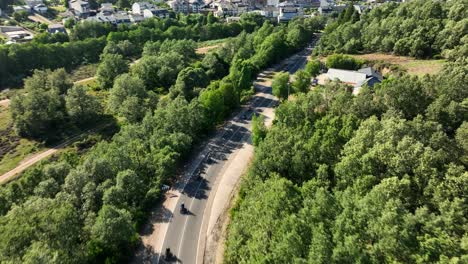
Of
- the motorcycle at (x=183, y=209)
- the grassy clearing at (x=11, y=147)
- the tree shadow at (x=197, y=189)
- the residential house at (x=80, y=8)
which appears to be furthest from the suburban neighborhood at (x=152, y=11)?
the motorcycle at (x=183, y=209)

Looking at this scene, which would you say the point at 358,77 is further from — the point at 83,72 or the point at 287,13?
the point at 287,13

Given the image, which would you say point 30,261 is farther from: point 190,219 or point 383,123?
point 383,123

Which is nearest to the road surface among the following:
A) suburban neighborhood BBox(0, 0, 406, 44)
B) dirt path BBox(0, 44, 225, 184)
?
dirt path BBox(0, 44, 225, 184)

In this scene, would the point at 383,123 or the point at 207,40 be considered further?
the point at 207,40

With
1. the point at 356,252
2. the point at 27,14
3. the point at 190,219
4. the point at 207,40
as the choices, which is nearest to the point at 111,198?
the point at 190,219

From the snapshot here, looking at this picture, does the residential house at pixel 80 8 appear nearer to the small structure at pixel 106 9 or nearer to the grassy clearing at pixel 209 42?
the small structure at pixel 106 9

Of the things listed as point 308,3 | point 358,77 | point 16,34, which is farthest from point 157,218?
point 308,3
